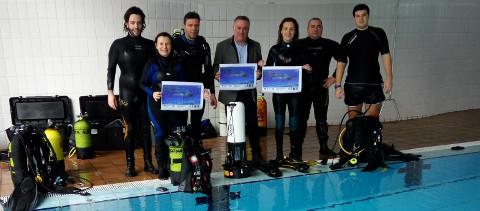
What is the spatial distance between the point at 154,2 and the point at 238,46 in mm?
2016

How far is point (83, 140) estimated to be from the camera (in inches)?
183

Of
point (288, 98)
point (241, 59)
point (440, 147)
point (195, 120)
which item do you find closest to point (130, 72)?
point (195, 120)

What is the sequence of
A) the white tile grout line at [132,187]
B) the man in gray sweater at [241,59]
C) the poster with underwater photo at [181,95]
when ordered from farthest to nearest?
1. the man in gray sweater at [241,59]
2. the poster with underwater photo at [181,95]
3. the white tile grout line at [132,187]

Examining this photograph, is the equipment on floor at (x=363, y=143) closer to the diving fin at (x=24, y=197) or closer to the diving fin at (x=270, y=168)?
the diving fin at (x=270, y=168)

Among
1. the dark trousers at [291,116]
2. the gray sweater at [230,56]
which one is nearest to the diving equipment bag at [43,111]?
the gray sweater at [230,56]

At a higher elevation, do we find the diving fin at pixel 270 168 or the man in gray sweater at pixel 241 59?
the man in gray sweater at pixel 241 59

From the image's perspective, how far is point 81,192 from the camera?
344cm

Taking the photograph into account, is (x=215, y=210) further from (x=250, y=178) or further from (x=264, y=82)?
(x=264, y=82)

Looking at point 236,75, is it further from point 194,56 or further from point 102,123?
point 102,123

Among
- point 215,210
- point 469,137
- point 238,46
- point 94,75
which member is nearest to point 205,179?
point 215,210

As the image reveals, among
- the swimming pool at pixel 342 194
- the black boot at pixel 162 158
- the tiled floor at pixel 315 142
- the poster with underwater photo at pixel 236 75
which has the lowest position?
the swimming pool at pixel 342 194

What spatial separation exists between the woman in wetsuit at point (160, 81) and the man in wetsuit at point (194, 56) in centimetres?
16

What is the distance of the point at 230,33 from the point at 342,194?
3175mm

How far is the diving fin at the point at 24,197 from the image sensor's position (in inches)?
119
